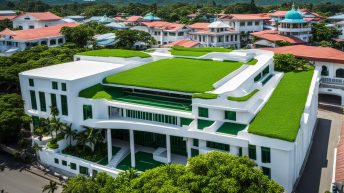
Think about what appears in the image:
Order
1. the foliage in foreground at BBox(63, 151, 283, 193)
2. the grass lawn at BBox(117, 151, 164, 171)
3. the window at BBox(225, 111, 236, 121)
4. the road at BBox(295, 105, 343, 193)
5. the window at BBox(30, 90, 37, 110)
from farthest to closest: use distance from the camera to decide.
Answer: the window at BBox(30, 90, 37, 110) < the grass lawn at BBox(117, 151, 164, 171) < the window at BBox(225, 111, 236, 121) < the road at BBox(295, 105, 343, 193) < the foliage in foreground at BBox(63, 151, 283, 193)

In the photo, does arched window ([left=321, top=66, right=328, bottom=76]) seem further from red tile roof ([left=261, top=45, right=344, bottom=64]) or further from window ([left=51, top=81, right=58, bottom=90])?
window ([left=51, top=81, right=58, bottom=90])

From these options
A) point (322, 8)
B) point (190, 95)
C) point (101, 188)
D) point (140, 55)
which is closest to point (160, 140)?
point (190, 95)

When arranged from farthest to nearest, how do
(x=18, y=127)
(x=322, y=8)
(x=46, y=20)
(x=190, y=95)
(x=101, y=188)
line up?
(x=322, y=8), (x=46, y=20), (x=18, y=127), (x=190, y=95), (x=101, y=188)

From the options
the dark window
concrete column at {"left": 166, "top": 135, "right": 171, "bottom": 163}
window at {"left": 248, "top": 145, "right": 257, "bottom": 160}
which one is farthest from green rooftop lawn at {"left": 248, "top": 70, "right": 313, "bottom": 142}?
the dark window

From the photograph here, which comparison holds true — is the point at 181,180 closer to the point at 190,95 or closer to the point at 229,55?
the point at 190,95

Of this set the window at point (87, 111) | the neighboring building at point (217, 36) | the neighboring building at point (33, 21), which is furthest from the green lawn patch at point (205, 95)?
the neighboring building at point (33, 21)

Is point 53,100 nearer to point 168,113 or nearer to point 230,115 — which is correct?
point 168,113

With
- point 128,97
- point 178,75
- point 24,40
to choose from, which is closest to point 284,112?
point 178,75
